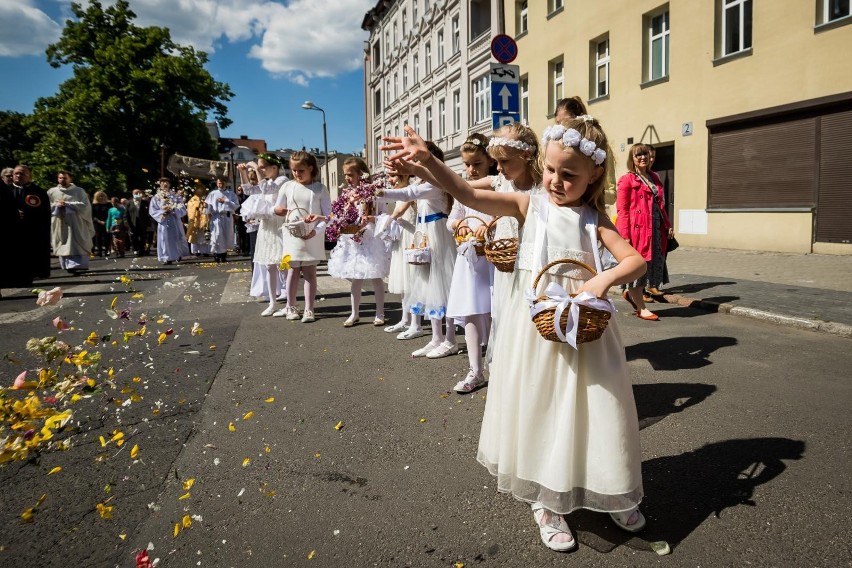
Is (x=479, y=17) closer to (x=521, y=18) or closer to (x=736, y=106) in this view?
(x=521, y=18)

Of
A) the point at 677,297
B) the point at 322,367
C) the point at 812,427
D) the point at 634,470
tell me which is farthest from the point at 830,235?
the point at 634,470

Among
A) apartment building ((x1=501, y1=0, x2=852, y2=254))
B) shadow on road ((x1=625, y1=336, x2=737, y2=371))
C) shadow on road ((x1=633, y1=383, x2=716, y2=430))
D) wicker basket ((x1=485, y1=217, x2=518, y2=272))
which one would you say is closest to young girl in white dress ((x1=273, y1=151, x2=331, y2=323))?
shadow on road ((x1=625, y1=336, x2=737, y2=371))

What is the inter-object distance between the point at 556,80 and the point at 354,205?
1763 cm

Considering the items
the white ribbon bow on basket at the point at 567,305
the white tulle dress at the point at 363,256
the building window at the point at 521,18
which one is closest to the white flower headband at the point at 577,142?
the white ribbon bow on basket at the point at 567,305

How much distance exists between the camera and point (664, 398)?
422 cm

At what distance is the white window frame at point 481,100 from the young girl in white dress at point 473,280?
24.2 meters

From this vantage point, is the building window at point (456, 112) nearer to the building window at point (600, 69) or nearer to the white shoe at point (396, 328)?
the building window at point (600, 69)

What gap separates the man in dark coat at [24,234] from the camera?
281 inches

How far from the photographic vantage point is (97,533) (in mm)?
2547

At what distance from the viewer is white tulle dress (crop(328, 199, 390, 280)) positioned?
7.11m

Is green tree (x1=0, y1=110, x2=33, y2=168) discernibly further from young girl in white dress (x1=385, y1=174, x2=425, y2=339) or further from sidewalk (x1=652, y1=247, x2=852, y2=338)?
sidewalk (x1=652, y1=247, x2=852, y2=338)

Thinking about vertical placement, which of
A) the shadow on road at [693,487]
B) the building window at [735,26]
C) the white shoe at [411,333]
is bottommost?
the shadow on road at [693,487]

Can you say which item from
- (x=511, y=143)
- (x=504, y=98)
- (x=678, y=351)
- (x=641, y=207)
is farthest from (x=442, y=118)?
(x=511, y=143)

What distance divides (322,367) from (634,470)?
3.42 metres
